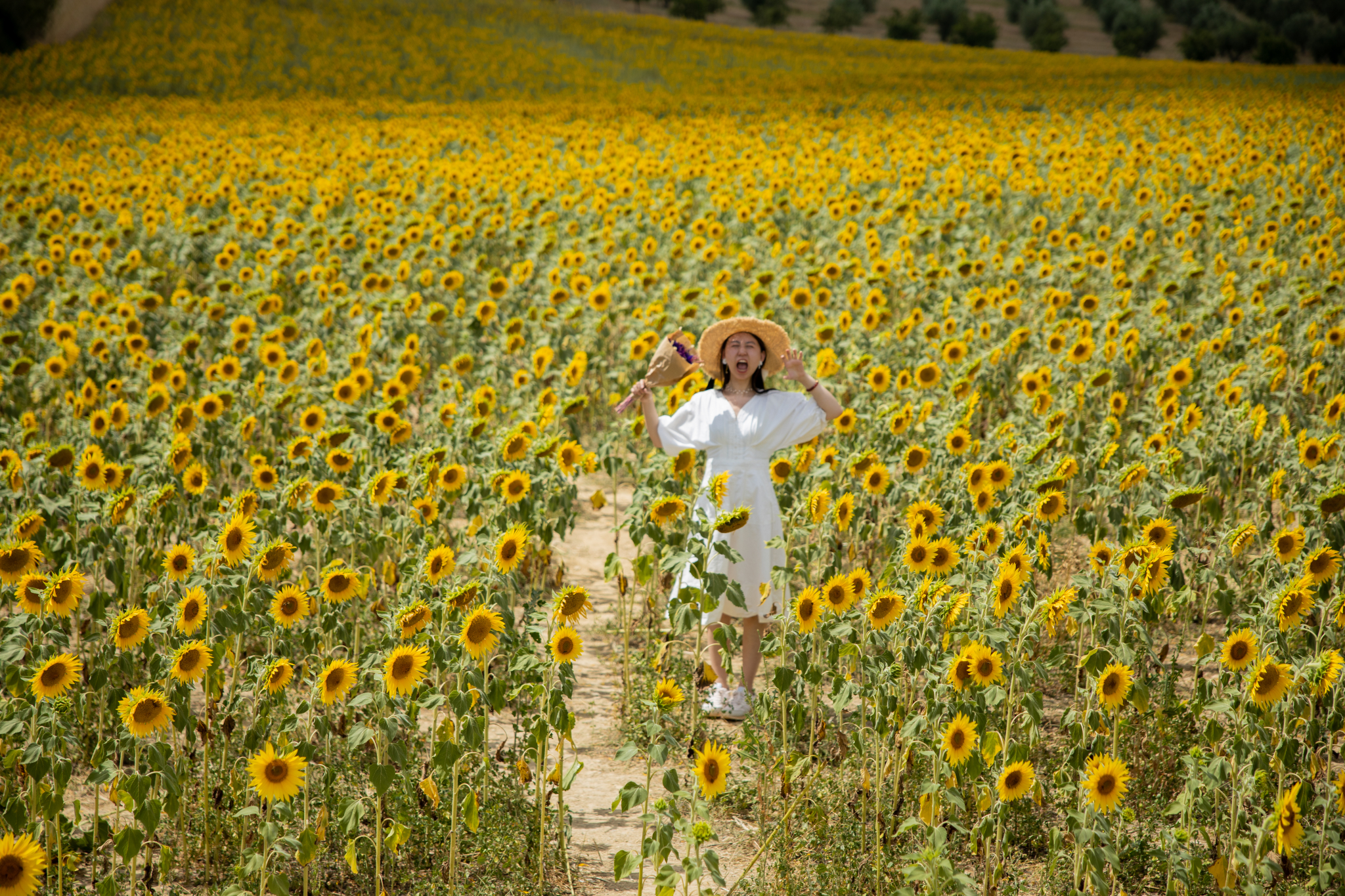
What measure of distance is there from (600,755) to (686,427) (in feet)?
4.71

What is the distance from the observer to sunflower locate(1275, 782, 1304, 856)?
2.78 metres

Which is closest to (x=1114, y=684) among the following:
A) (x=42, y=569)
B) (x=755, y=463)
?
(x=755, y=463)

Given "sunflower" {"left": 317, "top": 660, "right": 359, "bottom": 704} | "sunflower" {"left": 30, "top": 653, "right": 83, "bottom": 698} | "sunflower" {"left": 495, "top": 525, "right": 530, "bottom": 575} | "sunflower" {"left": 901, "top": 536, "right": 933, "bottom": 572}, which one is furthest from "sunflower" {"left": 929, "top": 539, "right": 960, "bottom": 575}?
"sunflower" {"left": 30, "top": 653, "right": 83, "bottom": 698}

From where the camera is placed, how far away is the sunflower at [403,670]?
10.7 feet

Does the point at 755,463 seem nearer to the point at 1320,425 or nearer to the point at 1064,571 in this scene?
the point at 1064,571

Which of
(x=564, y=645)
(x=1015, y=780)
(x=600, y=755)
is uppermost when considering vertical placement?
(x=564, y=645)

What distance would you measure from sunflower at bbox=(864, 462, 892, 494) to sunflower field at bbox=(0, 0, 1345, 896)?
160 mm

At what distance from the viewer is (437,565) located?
11.9ft

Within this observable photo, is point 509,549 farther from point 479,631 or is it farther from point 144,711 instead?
point 144,711

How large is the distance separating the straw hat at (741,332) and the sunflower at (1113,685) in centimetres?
196

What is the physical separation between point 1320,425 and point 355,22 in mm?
42897

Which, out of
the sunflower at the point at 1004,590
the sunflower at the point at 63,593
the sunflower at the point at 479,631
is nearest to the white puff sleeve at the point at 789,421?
the sunflower at the point at 1004,590

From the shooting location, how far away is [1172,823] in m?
3.86

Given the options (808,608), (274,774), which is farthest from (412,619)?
(808,608)
